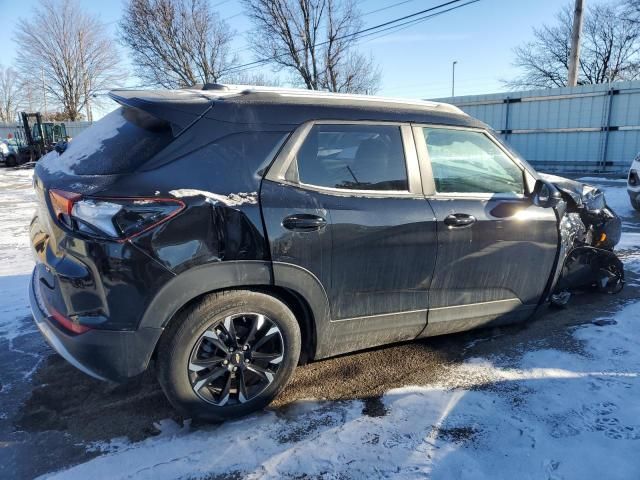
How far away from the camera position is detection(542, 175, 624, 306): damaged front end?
12.7 ft

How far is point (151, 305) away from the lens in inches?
88.4

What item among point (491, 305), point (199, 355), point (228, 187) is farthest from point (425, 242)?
point (199, 355)

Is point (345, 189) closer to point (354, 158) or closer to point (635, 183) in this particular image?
point (354, 158)

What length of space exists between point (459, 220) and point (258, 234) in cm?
137

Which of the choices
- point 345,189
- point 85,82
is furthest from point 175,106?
point 85,82

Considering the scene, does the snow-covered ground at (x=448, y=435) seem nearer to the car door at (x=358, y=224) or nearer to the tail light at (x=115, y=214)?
the car door at (x=358, y=224)

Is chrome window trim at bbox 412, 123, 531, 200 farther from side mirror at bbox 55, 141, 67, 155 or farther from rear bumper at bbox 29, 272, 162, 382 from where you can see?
side mirror at bbox 55, 141, 67, 155

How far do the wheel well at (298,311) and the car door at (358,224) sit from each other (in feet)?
0.40

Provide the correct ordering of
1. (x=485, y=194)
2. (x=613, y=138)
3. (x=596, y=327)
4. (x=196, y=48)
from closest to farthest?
1. (x=485, y=194)
2. (x=596, y=327)
3. (x=613, y=138)
4. (x=196, y=48)

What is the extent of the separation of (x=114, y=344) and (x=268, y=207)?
1.02 meters

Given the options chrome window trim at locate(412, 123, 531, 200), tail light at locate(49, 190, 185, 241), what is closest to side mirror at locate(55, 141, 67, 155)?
tail light at locate(49, 190, 185, 241)

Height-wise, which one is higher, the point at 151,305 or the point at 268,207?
the point at 268,207

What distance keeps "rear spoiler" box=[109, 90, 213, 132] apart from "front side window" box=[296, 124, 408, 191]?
22.9 inches

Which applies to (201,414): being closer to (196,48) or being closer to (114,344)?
(114,344)
